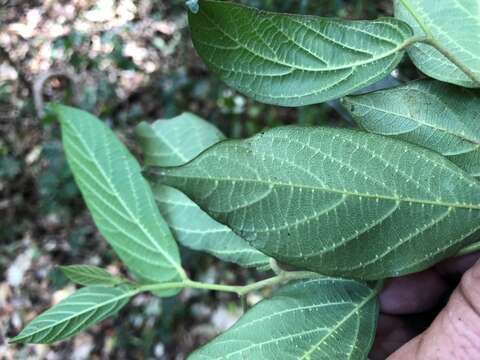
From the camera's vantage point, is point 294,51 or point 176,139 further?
point 176,139

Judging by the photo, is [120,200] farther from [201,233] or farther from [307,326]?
[307,326]

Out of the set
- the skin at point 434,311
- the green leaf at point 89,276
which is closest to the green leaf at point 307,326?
the skin at point 434,311

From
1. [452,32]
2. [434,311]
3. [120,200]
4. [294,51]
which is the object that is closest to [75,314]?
[120,200]

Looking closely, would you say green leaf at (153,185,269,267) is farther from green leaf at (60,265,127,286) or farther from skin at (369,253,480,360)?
skin at (369,253,480,360)

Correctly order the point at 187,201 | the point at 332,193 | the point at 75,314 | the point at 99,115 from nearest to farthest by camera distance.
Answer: the point at 332,193 → the point at 75,314 → the point at 187,201 → the point at 99,115

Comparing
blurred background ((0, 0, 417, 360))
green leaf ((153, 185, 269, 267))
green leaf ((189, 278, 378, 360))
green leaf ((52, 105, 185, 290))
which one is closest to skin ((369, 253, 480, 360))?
green leaf ((189, 278, 378, 360))

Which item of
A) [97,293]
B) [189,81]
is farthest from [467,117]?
[189,81]

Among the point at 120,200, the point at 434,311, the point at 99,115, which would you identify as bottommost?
the point at 99,115
